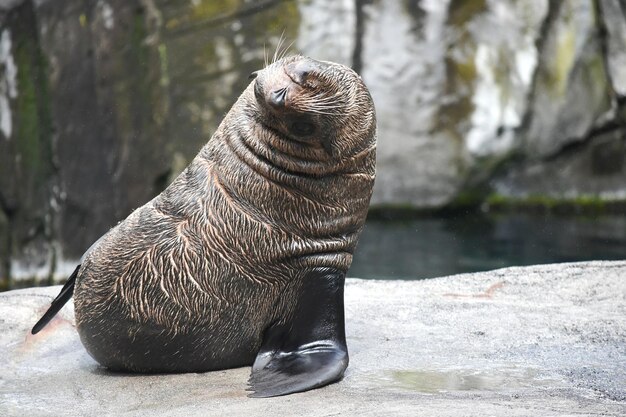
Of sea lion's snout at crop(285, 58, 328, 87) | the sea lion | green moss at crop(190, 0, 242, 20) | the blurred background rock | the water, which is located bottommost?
the water

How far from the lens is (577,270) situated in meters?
5.53

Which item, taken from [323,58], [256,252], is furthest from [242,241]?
[323,58]

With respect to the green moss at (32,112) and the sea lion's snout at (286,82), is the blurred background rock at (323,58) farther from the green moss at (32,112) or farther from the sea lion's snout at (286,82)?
the sea lion's snout at (286,82)

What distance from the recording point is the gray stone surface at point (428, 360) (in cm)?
316

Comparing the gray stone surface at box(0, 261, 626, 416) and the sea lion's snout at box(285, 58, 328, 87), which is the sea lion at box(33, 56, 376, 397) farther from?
the gray stone surface at box(0, 261, 626, 416)

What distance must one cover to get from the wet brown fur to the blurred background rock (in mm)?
6336

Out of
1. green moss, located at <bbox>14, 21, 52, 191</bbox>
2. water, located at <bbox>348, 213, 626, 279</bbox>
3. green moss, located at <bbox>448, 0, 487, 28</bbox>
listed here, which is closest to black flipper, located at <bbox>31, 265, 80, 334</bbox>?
water, located at <bbox>348, 213, 626, 279</bbox>

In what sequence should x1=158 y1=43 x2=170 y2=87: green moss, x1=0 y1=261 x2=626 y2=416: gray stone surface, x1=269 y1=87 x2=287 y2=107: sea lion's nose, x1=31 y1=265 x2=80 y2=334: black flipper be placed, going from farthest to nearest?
x1=158 y1=43 x2=170 y2=87: green moss < x1=31 y1=265 x2=80 y2=334: black flipper < x1=269 y1=87 x2=287 y2=107: sea lion's nose < x1=0 y1=261 x2=626 y2=416: gray stone surface

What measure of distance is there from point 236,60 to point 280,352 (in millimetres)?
7056

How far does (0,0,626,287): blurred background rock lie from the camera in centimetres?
989

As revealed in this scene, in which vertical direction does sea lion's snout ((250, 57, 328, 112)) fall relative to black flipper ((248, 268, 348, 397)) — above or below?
above

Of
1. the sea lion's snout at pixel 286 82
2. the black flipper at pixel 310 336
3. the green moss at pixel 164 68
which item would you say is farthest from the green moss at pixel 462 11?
the black flipper at pixel 310 336

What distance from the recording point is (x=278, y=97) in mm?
3523

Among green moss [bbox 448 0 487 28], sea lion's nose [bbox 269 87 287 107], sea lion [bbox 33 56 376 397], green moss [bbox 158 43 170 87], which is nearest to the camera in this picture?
sea lion's nose [bbox 269 87 287 107]
